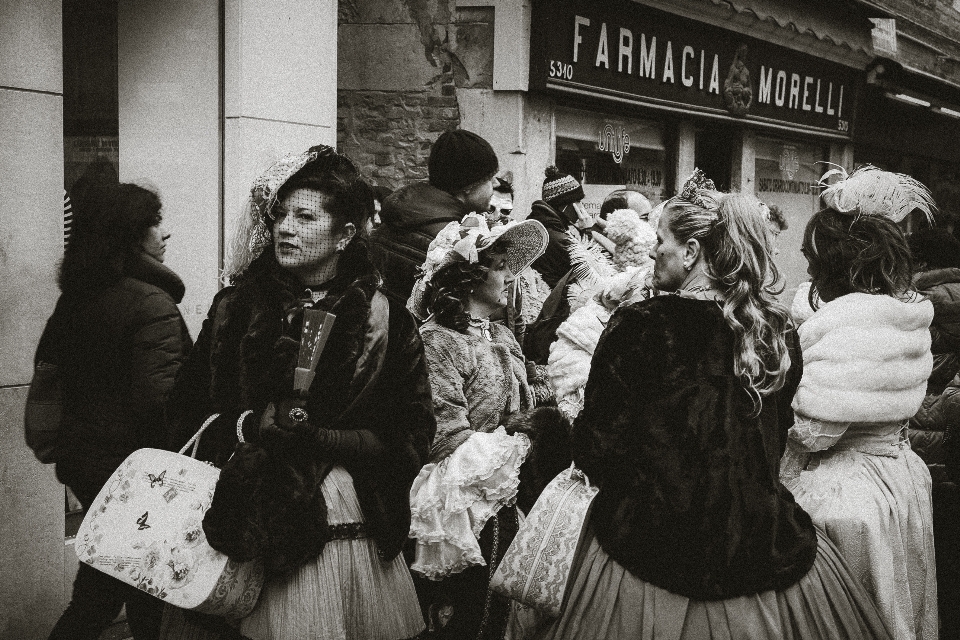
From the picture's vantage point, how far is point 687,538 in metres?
3.09

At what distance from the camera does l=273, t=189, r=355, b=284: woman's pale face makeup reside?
333 centimetres

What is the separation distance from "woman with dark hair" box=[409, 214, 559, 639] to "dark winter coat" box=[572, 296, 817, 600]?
2.73 feet

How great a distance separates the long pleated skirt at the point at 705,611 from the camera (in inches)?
122

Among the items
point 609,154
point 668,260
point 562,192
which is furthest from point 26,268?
point 609,154

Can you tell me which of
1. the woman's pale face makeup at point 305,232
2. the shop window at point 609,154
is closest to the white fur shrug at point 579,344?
the woman's pale face makeup at point 305,232

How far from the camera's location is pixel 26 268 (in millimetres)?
4816

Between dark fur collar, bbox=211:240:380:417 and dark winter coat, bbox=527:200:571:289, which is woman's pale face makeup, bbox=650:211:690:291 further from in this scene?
dark winter coat, bbox=527:200:571:289

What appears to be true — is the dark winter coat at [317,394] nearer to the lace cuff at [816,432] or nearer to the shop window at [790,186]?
the lace cuff at [816,432]

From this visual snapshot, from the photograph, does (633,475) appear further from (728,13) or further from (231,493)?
(728,13)

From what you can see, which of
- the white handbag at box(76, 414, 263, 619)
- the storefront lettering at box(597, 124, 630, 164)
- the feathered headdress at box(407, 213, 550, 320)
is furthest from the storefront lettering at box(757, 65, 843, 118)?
the white handbag at box(76, 414, 263, 619)

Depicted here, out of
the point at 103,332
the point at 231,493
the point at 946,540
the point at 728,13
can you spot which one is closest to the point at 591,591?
the point at 231,493

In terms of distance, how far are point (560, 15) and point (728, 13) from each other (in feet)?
10.2

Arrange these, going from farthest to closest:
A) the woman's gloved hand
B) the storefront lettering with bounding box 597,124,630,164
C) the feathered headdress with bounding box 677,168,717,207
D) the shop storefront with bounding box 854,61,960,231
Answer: the shop storefront with bounding box 854,61,960,231 → the storefront lettering with bounding box 597,124,630,164 → the feathered headdress with bounding box 677,168,717,207 → the woman's gloved hand

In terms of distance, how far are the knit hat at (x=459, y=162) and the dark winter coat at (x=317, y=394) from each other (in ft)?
6.21
